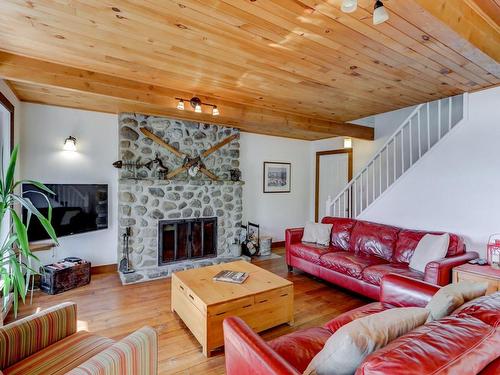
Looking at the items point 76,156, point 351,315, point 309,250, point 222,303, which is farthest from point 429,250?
point 76,156

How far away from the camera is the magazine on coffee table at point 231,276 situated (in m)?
2.75

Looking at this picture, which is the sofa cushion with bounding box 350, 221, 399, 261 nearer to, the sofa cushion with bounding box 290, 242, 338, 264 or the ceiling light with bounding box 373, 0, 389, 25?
the sofa cushion with bounding box 290, 242, 338, 264

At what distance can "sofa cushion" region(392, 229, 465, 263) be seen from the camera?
315 centimetres

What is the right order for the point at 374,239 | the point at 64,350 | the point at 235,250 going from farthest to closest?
1. the point at 235,250
2. the point at 374,239
3. the point at 64,350

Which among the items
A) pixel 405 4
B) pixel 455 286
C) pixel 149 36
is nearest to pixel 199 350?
pixel 455 286

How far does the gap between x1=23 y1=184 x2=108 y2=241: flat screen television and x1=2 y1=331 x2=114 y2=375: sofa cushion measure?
2.27 meters

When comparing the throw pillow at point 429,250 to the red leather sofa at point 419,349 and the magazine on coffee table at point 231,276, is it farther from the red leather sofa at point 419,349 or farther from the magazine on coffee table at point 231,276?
the magazine on coffee table at point 231,276

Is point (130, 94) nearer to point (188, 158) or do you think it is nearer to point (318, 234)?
point (188, 158)

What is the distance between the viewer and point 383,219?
418cm

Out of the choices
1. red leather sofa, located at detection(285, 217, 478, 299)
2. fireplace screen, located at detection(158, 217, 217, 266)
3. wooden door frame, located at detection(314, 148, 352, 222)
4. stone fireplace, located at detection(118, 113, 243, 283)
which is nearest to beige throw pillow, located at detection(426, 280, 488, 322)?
red leather sofa, located at detection(285, 217, 478, 299)

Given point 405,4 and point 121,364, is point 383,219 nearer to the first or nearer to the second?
point 405,4

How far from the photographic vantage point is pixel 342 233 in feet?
13.8

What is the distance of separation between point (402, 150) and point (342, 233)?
4.86ft

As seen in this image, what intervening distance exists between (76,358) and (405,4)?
2852mm
